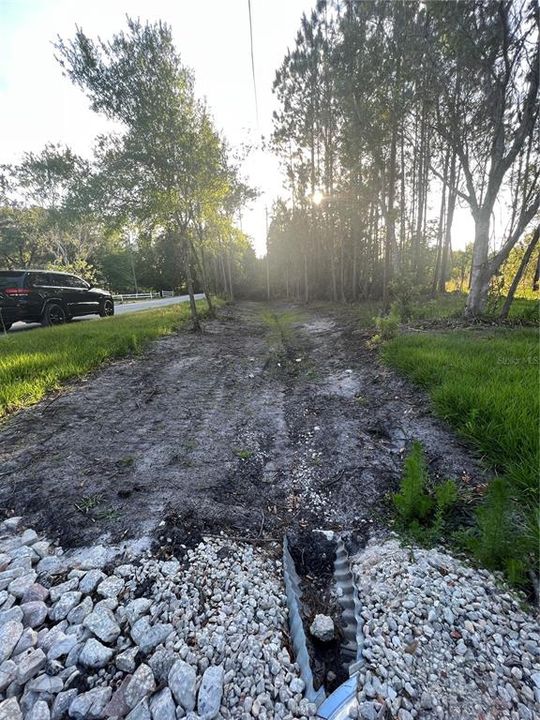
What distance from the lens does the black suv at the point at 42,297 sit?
852 centimetres

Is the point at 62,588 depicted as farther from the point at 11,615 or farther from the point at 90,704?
the point at 90,704

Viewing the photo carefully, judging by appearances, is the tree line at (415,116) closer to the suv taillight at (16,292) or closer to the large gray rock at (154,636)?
the large gray rock at (154,636)

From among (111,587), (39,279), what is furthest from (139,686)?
(39,279)

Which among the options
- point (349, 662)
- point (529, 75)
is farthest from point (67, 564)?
point (529, 75)

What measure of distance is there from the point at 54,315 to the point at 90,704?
37.4 feet

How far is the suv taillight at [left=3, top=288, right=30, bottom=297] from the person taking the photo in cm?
846

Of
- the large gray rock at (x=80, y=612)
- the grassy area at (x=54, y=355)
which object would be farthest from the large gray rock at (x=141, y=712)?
the grassy area at (x=54, y=355)

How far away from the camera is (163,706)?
3.66 feet

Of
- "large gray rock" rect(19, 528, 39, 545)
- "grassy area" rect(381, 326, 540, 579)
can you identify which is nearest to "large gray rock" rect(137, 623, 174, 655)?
"large gray rock" rect(19, 528, 39, 545)

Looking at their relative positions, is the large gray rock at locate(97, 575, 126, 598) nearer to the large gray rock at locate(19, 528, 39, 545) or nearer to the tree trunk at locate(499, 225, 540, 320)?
the large gray rock at locate(19, 528, 39, 545)

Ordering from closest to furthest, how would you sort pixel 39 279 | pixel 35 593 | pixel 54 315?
pixel 35 593 → pixel 39 279 → pixel 54 315

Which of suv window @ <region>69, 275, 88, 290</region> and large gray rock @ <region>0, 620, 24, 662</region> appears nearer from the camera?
large gray rock @ <region>0, 620, 24, 662</region>

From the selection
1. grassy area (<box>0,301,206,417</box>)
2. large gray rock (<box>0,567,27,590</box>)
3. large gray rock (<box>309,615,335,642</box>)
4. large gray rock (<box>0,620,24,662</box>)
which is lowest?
large gray rock (<box>309,615,335,642</box>)

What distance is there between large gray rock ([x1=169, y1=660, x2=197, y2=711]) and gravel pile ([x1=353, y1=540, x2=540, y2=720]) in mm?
644
